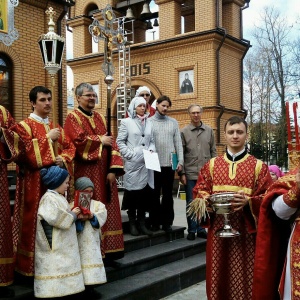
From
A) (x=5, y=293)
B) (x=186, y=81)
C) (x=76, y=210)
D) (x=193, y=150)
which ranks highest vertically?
(x=186, y=81)

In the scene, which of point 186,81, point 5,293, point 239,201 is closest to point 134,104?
point 239,201

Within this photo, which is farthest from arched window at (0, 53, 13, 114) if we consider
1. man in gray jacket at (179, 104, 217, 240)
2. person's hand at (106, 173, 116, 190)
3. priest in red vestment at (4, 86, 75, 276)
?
priest in red vestment at (4, 86, 75, 276)

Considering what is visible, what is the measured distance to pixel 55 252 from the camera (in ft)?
12.7

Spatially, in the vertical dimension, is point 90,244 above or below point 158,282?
above

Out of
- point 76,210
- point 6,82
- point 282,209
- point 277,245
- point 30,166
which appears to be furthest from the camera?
point 6,82

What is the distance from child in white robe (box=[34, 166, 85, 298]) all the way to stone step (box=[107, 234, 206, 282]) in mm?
1272

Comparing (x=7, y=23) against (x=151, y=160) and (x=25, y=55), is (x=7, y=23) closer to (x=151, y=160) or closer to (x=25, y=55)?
(x=25, y=55)

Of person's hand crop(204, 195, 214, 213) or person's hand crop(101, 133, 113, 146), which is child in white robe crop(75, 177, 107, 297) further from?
person's hand crop(204, 195, 214, 213)

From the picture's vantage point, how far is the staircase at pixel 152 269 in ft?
16.0

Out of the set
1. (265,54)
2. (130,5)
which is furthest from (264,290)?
(265,54)

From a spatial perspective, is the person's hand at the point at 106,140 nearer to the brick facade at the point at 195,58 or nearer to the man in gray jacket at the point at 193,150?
the man in gray jacket at the point at 193,150

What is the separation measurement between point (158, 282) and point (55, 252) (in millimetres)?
1877

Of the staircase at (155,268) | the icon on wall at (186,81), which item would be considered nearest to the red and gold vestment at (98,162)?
the staircase at (155,268)

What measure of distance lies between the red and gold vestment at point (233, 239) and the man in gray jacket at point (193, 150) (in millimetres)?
2790
